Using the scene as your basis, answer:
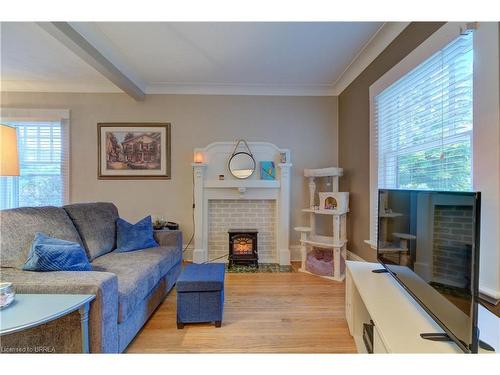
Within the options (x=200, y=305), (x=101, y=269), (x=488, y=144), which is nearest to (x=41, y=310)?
(x=101, y=269)

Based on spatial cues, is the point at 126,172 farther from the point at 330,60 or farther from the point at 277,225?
the point at 330,60

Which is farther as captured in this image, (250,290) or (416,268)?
(250,290)

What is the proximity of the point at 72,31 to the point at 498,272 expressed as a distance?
10.8 ft

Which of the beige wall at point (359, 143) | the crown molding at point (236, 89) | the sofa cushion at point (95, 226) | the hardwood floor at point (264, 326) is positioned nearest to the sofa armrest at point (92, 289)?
the hardwood floor at point (264, 326)

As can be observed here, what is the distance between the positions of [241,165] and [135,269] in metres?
2.04

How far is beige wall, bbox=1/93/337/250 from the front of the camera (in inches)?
141

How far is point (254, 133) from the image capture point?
3.66 metres

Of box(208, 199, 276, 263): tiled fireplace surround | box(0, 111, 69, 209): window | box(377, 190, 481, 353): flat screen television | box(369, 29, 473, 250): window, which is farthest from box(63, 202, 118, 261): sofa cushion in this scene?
box(369, 29, 473, 250): window

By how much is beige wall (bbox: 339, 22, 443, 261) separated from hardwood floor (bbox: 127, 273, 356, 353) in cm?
74

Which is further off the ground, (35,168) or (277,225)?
(35,168)

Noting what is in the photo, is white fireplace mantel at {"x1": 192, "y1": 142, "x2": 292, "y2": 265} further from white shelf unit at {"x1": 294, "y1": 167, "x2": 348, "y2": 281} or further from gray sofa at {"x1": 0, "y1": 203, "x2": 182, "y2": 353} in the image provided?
gray sofa at {"x1": 0, "y1": 203, "x2": 182, "y2": 353}
